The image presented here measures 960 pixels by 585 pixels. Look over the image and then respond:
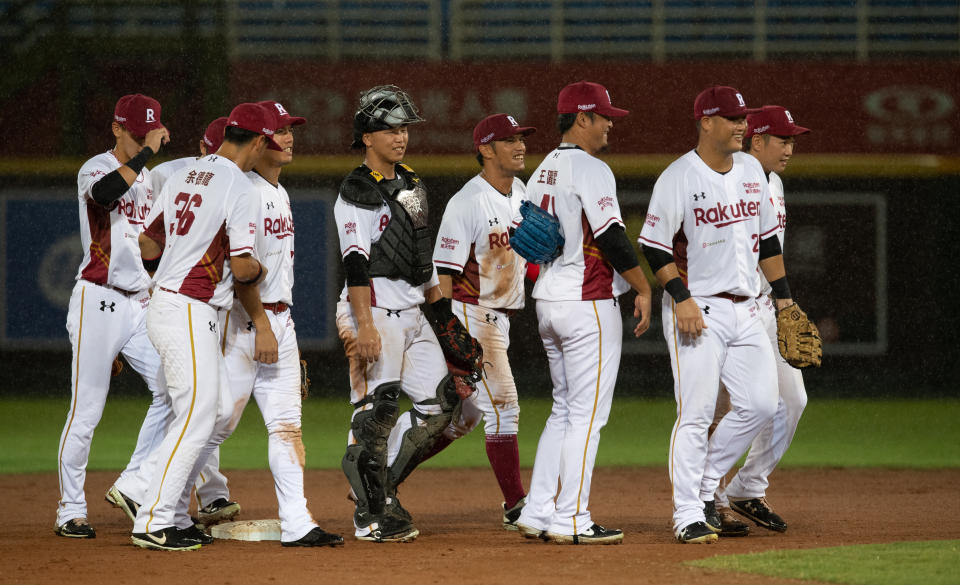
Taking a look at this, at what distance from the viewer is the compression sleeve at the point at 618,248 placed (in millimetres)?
5594

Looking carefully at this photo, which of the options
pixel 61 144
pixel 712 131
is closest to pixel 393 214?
pixel 712 131

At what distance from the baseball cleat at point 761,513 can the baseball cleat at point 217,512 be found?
8.72ft

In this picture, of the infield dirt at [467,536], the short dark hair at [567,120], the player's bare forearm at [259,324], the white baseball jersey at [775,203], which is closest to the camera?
the infield dirt at [467,536]

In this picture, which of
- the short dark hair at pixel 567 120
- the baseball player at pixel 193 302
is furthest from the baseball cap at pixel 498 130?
the baseball player at pixel 193 302

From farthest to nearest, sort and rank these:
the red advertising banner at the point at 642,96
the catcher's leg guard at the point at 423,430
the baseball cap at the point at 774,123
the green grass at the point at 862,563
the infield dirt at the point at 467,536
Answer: the red advertising banner at the point at 642,96 → the baseball cap at the point at 774,123 → the catcher's leg guard at the point at 423,430 → the infield dirt at the point at 467,536 → the green grass at the point at 862,563

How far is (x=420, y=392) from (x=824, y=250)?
9534mm

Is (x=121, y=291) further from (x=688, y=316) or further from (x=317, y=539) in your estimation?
(x=688, y=316)

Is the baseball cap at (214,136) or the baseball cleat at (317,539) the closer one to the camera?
the baseball cleat at (317,539)

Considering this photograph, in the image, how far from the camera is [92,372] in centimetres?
619

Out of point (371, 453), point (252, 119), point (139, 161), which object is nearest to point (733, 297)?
point (371, 453)

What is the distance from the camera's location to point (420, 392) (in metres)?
6.02

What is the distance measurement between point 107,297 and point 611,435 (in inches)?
235

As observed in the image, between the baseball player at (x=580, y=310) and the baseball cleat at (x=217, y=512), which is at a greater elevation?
the baseball player at (x=580, y=310)

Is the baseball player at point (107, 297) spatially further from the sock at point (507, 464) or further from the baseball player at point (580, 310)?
the baseball player at point (580, 310)
